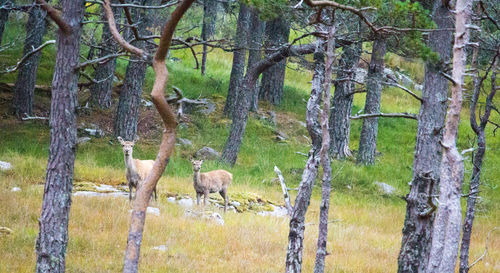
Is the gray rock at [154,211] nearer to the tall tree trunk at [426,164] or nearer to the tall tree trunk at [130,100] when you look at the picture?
the tall tree trunk at [426,164]

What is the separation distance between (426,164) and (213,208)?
7007 millimetres

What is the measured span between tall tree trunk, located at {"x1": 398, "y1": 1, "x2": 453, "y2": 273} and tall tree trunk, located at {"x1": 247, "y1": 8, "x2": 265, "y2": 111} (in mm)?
4523

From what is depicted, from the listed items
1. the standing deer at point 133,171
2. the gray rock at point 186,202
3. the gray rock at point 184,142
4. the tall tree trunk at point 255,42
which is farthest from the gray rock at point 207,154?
the standing deer at point 133,171

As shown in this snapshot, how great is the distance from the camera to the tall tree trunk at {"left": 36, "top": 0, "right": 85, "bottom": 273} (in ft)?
24.4

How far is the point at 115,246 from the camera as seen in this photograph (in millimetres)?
10617

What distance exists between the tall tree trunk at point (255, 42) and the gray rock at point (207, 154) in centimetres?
306

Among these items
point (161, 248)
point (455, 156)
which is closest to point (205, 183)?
point (161, 248)

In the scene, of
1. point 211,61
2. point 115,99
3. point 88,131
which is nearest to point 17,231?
point 88,131

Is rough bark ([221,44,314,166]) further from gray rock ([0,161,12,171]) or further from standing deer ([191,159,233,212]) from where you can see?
gray rock ([0,161,12,171])

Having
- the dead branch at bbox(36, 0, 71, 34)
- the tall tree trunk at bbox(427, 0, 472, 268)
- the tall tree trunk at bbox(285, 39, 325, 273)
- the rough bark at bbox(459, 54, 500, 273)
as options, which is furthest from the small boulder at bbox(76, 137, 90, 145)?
the tall tree trunk at bbox(427, 0, 472, 268)

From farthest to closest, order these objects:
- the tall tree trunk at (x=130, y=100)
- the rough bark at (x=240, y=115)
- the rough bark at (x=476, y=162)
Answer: the tall tree trunk at (x=130, y=100)
the rough bark at (x=240, y=115)
the rough bark at (x=476, y=162)

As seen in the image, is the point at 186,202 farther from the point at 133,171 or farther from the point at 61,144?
the point at 61,144

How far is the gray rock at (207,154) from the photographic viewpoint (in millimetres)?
20453

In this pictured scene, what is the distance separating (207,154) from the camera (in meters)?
20.7
